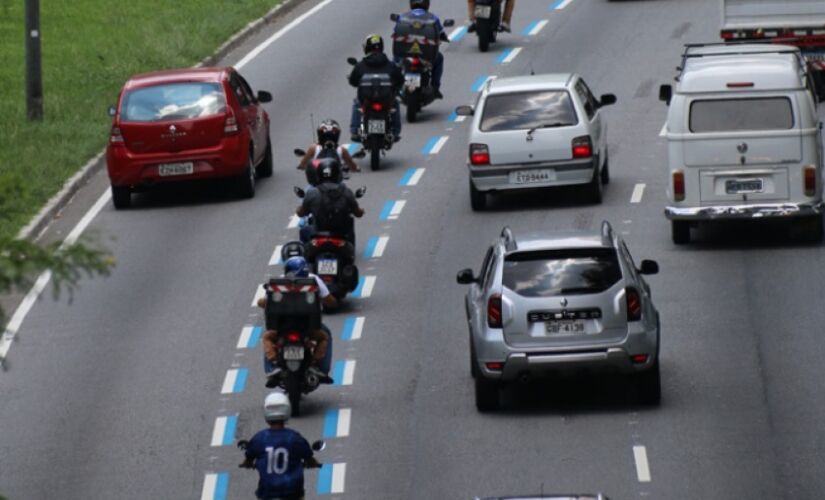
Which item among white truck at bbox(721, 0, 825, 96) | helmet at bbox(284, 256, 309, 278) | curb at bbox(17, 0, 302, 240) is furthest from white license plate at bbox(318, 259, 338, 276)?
white truck at bbox(721, 0, 825, 96)

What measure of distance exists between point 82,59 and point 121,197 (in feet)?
35.9

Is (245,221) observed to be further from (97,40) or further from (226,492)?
(97,40)

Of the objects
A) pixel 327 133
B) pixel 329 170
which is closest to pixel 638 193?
pixel 327 133

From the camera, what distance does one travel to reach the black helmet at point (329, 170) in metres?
25.4

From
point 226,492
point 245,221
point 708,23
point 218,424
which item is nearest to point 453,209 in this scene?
point 245,221

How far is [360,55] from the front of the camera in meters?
42.3

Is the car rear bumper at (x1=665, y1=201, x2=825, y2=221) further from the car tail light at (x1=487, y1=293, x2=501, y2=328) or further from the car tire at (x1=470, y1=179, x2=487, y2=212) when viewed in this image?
the car tail light at (x1=487, y1=293, x2=501, y2=328)

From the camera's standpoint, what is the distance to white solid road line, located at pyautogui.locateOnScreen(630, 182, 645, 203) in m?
30.4

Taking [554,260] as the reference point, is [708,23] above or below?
below

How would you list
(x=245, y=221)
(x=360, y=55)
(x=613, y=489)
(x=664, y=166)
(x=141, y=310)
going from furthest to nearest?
(x=360, y=55) → (x=664, y=166) → (x=245, y=221) → (x=141, y=310) → (x=613, y=489)

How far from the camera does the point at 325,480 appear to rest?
64.3ft

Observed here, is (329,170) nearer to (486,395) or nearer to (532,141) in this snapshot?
(532,141)

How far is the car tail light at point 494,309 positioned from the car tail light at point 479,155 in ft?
29.7

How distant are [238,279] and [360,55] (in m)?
15.7
